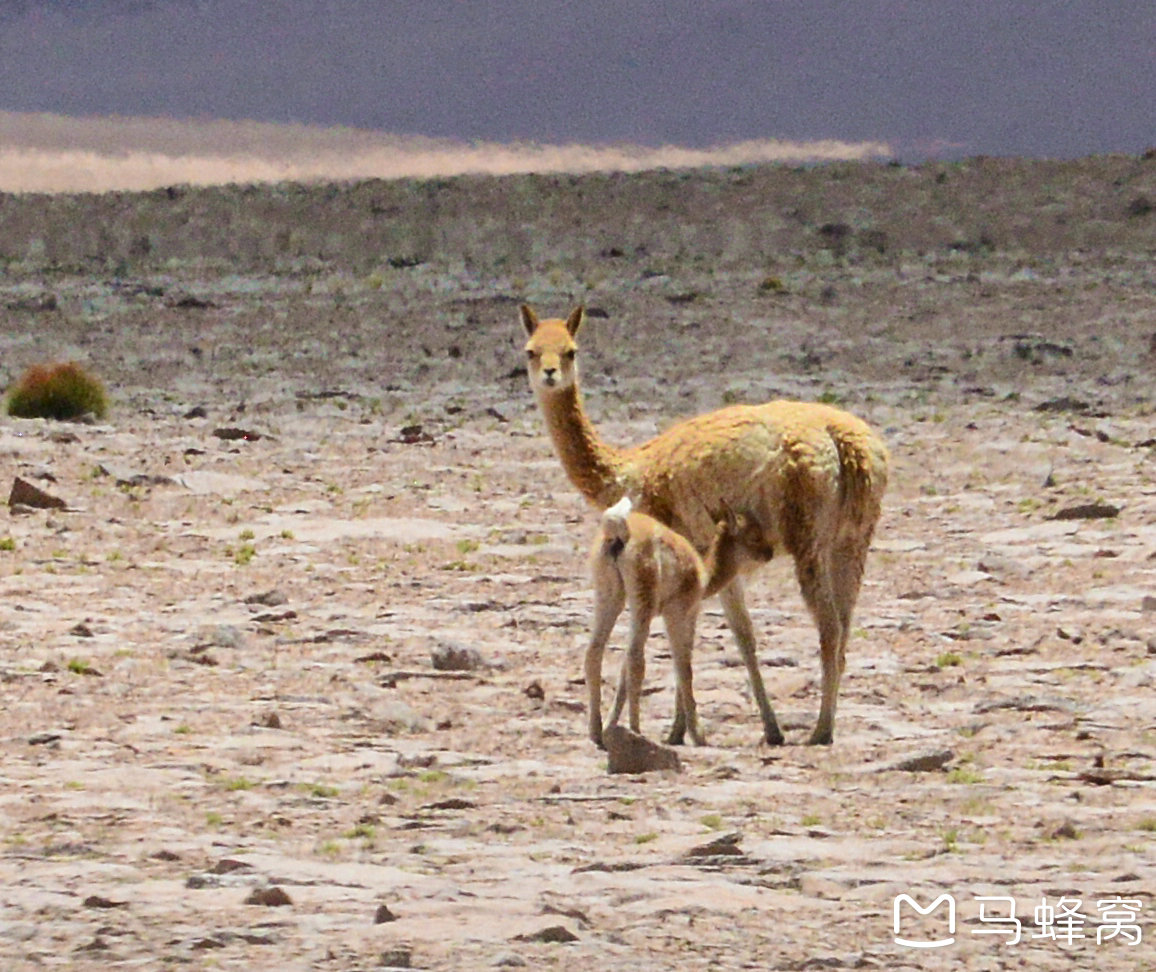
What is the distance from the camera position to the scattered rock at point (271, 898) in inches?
262

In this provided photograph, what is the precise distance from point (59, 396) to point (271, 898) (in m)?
19.2

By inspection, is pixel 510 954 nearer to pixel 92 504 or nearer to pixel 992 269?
pixel 92 504

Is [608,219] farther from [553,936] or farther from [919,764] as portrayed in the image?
[553,936]

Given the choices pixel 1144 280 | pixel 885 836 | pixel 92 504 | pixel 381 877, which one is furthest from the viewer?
pixel 1144 280

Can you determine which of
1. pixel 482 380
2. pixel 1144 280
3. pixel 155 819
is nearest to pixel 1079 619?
pixel 155 819

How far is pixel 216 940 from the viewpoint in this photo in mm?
6273

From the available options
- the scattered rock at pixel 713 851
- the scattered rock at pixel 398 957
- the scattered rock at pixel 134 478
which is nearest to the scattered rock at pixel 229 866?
the scattered rock at pixel 398 957

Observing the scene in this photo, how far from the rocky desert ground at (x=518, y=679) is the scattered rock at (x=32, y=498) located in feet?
0.50

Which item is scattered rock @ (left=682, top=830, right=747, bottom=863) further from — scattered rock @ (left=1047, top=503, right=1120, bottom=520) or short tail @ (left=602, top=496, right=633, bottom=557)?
scattered rock @ (left=1047, top=503, right=1120, bottom=520)

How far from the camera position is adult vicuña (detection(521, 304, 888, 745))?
9.94 meters

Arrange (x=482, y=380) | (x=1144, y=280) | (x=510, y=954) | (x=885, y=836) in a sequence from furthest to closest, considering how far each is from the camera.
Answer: (x=1144, y=280)
(x=482, y=380)
(x=885, y=836)
(x=510, y=954)

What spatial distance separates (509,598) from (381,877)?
692 cm

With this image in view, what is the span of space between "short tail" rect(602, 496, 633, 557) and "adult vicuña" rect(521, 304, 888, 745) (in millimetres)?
610

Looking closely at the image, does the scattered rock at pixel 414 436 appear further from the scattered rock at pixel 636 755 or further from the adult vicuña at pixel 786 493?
the scattered rock at pixel 636 755
